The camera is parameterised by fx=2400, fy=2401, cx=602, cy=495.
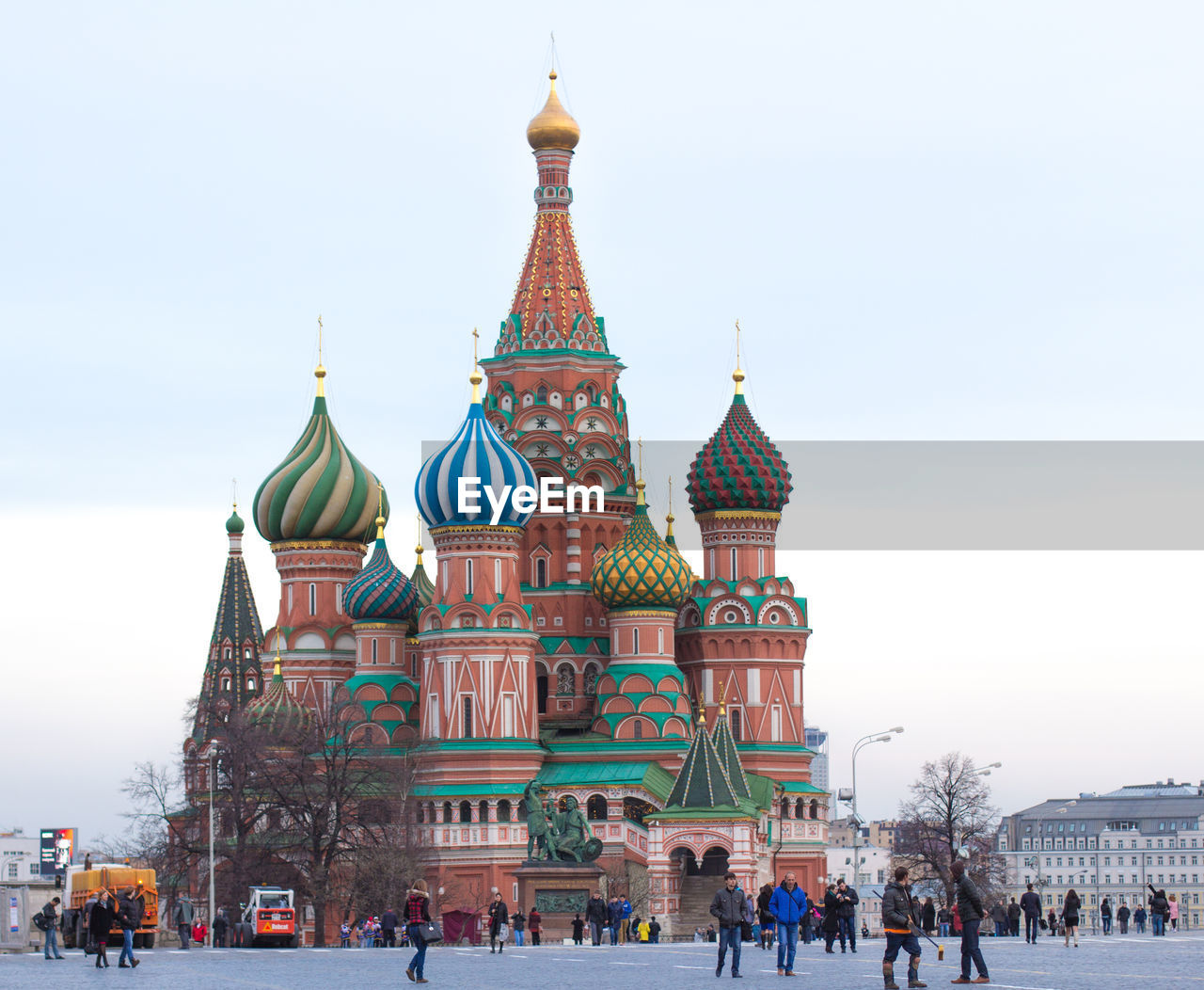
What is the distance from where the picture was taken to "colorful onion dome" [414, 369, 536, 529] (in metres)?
69.8

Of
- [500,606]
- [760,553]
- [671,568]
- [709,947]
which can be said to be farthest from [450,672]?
[709,947]

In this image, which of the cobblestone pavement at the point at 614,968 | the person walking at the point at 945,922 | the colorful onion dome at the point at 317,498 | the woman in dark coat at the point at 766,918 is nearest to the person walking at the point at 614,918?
the person walking at the point at 945,922

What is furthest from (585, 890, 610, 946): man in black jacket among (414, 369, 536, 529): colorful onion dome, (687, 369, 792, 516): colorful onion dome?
(687, 369, 792, 516): colorful onion dome

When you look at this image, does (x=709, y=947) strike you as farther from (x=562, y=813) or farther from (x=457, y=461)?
(x=457, y=461)

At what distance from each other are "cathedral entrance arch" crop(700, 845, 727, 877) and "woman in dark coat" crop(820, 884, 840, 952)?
27.6m

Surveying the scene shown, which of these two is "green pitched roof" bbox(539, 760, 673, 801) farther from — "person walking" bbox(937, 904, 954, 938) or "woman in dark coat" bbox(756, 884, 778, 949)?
"woman in dark coat" bbox(756, 884, 778, 949)

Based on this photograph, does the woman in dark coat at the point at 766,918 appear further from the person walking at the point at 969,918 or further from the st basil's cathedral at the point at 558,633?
the st basil's cathedral at the point at 558,633

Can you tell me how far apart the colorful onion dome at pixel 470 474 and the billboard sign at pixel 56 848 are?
4014 centimetres

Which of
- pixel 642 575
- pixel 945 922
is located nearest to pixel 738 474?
pixel 642 575

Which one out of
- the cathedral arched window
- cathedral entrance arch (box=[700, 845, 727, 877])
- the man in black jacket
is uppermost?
the cathedral arched window

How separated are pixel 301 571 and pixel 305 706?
5689 millimetres

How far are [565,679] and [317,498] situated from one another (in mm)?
10275

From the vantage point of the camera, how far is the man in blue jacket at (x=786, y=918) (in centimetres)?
3005

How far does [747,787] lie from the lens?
233ft
